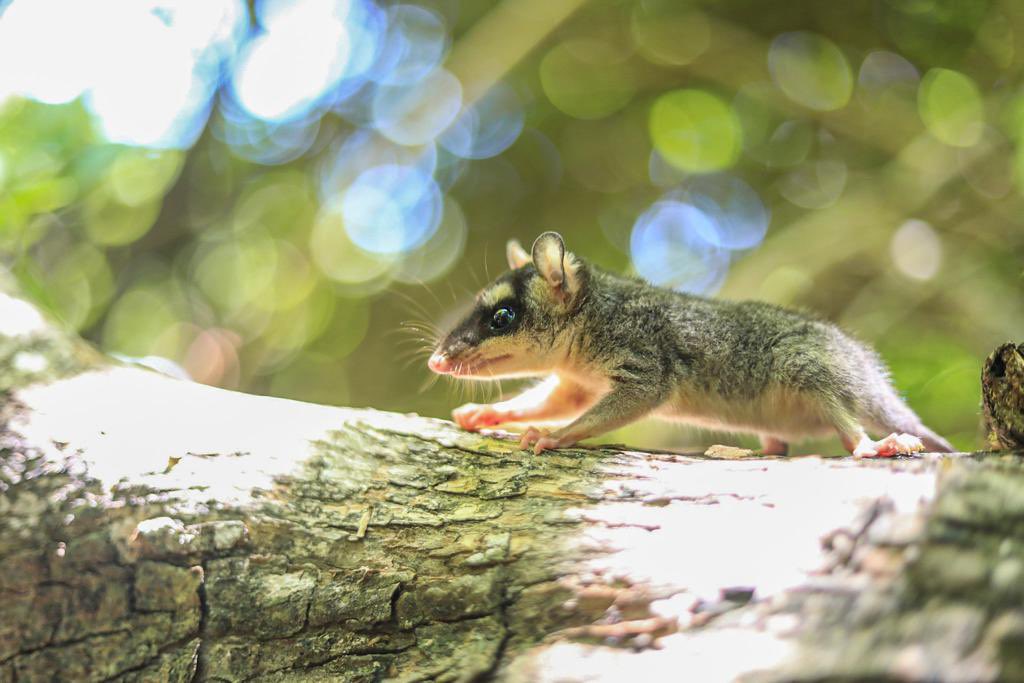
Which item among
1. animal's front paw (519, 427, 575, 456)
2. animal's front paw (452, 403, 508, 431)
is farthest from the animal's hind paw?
animal's front paw (452, 403, 508, 431)

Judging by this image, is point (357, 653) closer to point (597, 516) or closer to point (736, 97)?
point (597, 516)

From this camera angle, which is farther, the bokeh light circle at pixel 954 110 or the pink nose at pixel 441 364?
the bokeh light circle at pixel 954 110

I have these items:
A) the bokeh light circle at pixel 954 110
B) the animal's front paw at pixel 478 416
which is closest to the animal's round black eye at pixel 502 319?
the animal's front paw at pixel 478 416

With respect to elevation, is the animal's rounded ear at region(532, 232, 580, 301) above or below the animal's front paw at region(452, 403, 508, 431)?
above

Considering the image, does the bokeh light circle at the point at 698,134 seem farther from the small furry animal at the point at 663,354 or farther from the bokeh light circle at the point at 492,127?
the small furry animal at the point at 663,354

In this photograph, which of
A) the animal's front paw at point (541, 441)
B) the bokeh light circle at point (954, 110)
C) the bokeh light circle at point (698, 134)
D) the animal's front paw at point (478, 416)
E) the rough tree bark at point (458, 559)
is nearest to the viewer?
the rough tree bark at point (458, 559)

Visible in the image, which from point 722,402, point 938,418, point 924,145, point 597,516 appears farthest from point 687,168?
point 597,516

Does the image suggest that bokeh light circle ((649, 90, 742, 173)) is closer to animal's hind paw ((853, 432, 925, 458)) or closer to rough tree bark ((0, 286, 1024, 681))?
animal's hind paw ((853, 432, 925, 458))

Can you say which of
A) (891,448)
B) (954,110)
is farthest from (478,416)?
(954,110)
